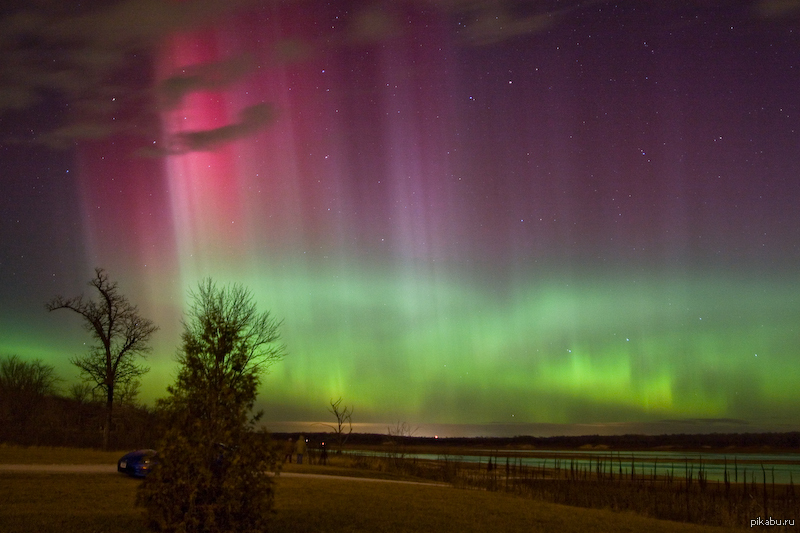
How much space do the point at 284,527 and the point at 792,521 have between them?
2407 cm

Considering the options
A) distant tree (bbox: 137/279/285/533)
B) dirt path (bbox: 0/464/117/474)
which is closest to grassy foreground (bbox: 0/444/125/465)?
dirt path (bbox: 0/464/117/474)

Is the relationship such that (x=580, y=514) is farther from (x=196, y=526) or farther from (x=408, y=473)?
(x=408, y=473)

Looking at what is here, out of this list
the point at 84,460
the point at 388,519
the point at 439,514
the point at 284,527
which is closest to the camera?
the point at 284,527

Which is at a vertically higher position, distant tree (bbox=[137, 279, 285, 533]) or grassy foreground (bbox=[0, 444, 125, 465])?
distant tree (bbox=[137, 279, 285, 533])

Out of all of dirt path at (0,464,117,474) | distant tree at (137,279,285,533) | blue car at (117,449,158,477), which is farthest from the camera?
dirt path at (0,464,117,474)

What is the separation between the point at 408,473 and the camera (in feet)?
156

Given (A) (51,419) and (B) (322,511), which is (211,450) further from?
(A) (51,419)

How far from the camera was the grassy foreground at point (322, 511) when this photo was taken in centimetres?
1389

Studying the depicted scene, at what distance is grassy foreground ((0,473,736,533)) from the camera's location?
13.9 meters

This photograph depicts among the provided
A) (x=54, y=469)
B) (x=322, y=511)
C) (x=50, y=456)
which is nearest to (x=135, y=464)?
(x=54, y=469)

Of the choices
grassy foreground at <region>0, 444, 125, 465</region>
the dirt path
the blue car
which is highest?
the blue car

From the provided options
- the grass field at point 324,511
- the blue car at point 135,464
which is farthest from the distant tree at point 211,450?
the blue car at point 135,464

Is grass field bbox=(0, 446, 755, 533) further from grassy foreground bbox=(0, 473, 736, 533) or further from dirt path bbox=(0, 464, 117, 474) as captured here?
dirt path bbox=(0, 464, 117, 474)

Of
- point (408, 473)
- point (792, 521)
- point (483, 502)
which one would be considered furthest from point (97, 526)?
point (408, 473)
